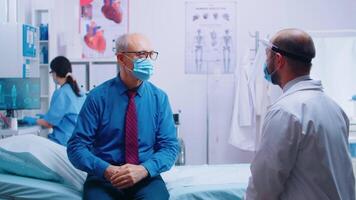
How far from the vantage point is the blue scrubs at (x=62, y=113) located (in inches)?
131

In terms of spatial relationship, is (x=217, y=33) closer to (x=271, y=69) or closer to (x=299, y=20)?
(x=299, y=20)

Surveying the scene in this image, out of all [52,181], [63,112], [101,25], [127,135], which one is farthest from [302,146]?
[101,25]

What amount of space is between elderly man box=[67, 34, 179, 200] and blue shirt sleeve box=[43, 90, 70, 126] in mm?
Answer: 1383

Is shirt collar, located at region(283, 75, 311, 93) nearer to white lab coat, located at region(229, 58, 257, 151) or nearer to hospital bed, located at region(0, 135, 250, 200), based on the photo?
hospital bed, located at region(0, 135, 250, 200)

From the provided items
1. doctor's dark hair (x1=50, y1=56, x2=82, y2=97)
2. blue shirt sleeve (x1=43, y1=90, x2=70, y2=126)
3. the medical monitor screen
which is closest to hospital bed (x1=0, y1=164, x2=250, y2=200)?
blue shirt sleeve (x1=43, y1=90, x2=70, y2=126)

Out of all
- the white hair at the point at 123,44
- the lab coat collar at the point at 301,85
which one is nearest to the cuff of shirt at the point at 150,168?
the white hair at the point at 123,44

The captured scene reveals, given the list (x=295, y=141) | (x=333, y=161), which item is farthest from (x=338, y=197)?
(x=295, y=141)

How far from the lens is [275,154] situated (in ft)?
4.42

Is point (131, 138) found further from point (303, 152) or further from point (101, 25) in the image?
point (101, 25)

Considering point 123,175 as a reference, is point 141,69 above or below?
above

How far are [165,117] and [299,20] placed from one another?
104 inches

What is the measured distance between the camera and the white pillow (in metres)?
1.96

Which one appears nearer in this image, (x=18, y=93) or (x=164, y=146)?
(x=164, y=146)

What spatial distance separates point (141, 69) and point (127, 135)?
32 centimetres
